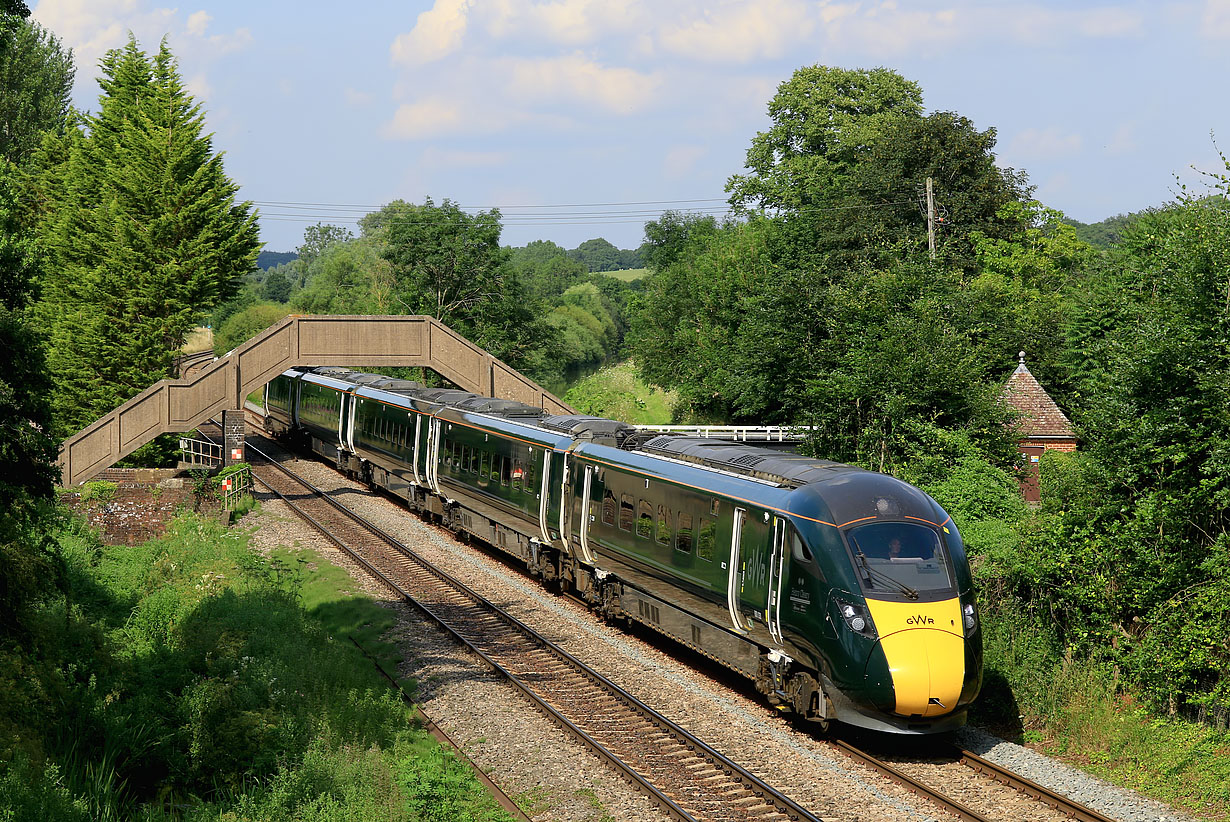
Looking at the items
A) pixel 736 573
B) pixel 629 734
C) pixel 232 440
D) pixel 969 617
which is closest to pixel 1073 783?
pixel 969 617

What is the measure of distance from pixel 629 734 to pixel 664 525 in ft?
11.8

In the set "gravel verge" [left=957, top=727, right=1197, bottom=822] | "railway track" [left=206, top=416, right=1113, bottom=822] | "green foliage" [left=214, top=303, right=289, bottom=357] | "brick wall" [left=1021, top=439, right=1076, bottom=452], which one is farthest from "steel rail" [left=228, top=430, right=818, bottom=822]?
"green foliage" [left=214, top=303, right=289, bottom=357]

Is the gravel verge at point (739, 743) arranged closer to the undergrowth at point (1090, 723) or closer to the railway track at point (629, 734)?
the railway track at point (629, 734)

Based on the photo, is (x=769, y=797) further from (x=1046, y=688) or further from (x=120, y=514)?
(x=120, y=514)

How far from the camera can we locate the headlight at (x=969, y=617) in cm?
1233

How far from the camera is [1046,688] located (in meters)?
14.1

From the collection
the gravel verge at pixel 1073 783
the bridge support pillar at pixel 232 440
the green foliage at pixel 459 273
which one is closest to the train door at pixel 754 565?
the gravel verge at pixel 1073 783

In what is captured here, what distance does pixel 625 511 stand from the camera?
1736 cm

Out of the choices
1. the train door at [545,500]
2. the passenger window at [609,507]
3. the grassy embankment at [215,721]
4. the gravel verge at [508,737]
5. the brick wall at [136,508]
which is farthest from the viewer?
the brick wall at [136,508]

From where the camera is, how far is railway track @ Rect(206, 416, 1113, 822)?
11164 mm

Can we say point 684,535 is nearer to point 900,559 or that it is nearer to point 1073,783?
point 900,559

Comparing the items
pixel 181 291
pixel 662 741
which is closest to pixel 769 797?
pixel 662 741

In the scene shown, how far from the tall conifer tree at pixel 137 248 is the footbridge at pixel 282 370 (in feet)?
13.7

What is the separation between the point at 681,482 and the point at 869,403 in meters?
10.9
